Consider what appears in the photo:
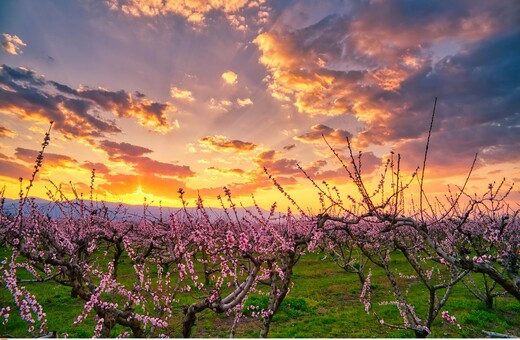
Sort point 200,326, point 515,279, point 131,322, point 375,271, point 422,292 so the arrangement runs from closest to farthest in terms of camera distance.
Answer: point 515,279 < point 131,322 < point 200,326 < point 422,292 < point 375,271

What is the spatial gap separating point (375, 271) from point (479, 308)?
10.9 meters

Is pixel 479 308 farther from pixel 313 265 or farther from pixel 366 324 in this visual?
pixel 313 265

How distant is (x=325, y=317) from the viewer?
47.6ft

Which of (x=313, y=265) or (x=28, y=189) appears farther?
(x=313, y=265)

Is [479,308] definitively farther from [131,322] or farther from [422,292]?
[131,322]

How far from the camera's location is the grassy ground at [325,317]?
1286 cm

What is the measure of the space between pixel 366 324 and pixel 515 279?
353 inches

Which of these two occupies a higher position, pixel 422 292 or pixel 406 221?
pixel 406 221

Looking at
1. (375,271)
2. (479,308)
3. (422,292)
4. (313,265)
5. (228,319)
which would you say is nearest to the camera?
(228,319)

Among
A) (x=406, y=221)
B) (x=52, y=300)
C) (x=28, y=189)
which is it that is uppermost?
(x=28, y=189)

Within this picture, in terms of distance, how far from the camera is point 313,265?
30.3 m

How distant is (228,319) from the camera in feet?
48.1

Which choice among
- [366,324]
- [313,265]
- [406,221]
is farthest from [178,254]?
[313,265]

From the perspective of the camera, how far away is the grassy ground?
1286 cm
